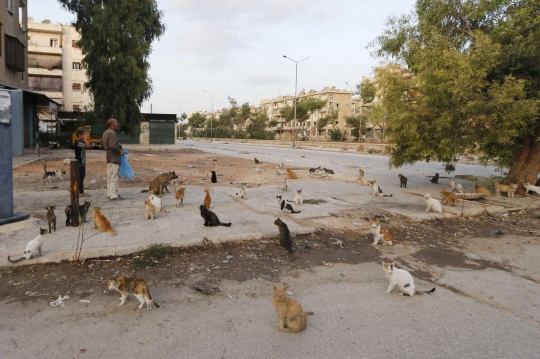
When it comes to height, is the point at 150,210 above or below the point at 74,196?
below

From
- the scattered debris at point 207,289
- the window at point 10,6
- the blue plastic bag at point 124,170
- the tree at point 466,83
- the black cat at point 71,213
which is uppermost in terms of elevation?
the window at point 10,6

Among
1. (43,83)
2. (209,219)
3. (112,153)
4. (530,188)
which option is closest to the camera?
(209,219)

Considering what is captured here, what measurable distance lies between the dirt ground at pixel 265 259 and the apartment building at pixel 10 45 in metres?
21.4

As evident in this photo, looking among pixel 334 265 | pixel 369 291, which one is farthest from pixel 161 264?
pixel 369 291

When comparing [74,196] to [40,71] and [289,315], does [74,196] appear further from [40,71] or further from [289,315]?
[40,71]

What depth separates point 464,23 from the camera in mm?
11586

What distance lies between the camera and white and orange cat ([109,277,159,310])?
3.73 meters

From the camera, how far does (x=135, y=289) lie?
3.75 meters

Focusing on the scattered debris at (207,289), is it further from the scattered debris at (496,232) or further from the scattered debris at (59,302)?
the scattered debris at (496,232)

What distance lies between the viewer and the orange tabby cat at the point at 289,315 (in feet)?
11.1

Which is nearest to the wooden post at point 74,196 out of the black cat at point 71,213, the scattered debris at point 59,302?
the black cat at point 71,213

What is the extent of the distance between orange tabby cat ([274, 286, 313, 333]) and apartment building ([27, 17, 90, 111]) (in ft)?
194

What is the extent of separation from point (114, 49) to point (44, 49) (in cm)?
3455

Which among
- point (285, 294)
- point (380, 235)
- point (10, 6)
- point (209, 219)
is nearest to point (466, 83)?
point (380, 235)
